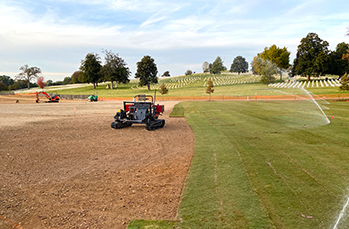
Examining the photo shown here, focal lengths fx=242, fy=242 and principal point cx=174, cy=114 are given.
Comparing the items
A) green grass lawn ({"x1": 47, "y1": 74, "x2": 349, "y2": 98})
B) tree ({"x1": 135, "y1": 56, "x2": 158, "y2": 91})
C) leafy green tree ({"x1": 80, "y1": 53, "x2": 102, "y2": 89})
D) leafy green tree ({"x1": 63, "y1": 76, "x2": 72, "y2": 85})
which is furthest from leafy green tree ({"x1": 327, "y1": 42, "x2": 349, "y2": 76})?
leafy green tree ({"x1": 63, "y1": 76, "x2": 72, "y2": 85})

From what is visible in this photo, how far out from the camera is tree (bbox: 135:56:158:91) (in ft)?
316

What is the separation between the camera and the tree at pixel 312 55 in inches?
3509

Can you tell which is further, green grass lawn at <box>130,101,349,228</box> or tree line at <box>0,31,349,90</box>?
tree line at <box>0,31,349,90</box>

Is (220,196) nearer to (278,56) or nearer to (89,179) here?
(89,179)

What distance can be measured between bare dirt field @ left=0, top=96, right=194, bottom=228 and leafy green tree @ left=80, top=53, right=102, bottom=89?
100 m

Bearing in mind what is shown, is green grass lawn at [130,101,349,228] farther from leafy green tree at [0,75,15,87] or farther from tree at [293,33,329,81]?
leafy green tree at [0,75,15,87]

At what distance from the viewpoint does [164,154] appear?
10523 millimetres

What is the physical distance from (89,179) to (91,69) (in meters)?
109

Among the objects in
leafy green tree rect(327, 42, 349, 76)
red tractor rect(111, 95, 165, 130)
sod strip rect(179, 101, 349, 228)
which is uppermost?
leafy green tree rect(327, 42, 349, 76)

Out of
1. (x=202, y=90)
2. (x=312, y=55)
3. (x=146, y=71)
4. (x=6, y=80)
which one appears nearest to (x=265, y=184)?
(x=202, y=90)

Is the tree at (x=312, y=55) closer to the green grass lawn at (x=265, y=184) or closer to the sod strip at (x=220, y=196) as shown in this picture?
the green grass lawn at (x=265, y=184)

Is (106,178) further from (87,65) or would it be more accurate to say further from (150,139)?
(87,65)

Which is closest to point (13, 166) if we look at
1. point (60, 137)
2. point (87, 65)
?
point (60, 137)

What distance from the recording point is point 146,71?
316 feet
